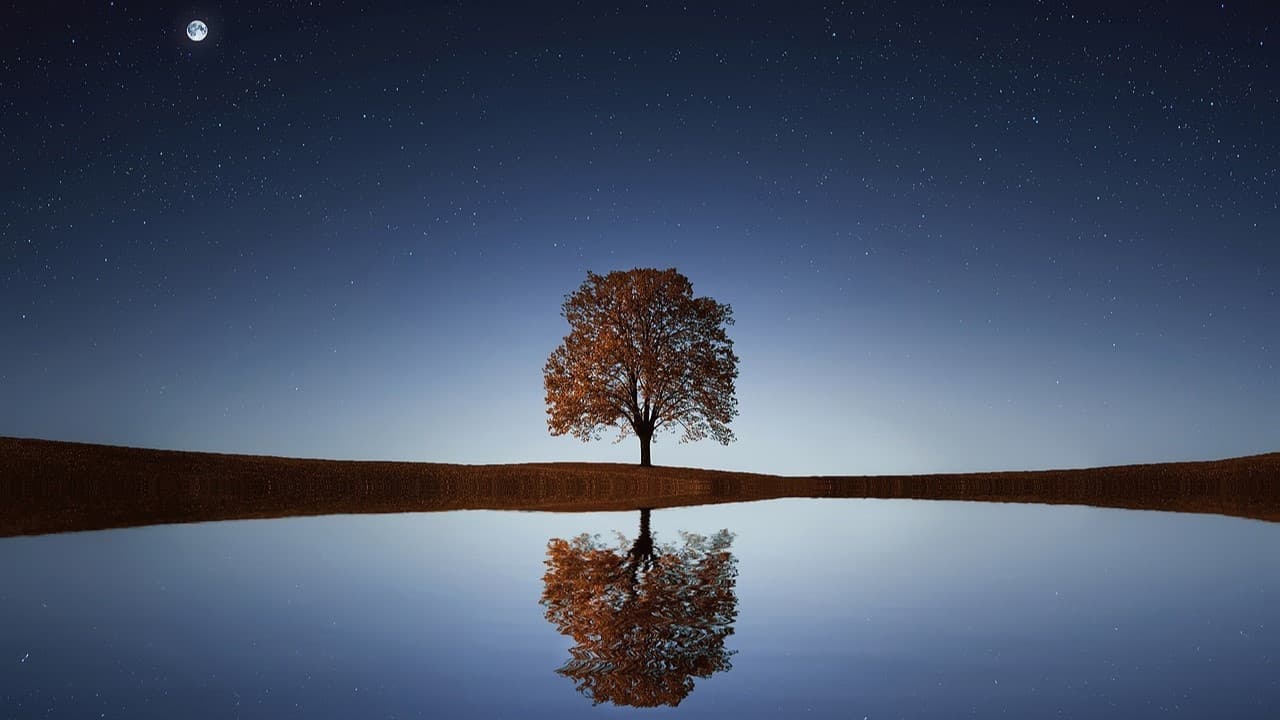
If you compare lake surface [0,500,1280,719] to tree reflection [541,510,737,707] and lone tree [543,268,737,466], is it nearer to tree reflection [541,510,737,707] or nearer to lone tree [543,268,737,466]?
tree reflection [541,510,737,707]

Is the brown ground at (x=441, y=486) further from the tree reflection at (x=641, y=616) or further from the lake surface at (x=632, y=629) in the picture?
the tree reflection at (x=641, y=616)

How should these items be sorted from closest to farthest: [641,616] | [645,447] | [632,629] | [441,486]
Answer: [632,629], [641,616], [441,486], [645,447]

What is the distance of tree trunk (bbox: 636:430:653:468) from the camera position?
48.6m

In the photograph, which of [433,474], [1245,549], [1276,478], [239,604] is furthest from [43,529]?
[1276,478]

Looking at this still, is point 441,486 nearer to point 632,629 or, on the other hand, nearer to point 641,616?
point 641,616

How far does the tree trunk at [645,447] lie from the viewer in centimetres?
4862

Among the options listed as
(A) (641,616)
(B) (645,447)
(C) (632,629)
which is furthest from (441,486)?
(C) (632,629)

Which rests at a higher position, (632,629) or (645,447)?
(645,447)

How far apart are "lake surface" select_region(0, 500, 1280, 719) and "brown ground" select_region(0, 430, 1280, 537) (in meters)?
10.8

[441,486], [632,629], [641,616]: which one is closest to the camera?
[632,629]

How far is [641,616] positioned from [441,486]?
1303 inches

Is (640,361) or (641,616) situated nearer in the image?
(641,616)

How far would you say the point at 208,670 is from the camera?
5.54m

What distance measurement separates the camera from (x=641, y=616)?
23.1 feet
